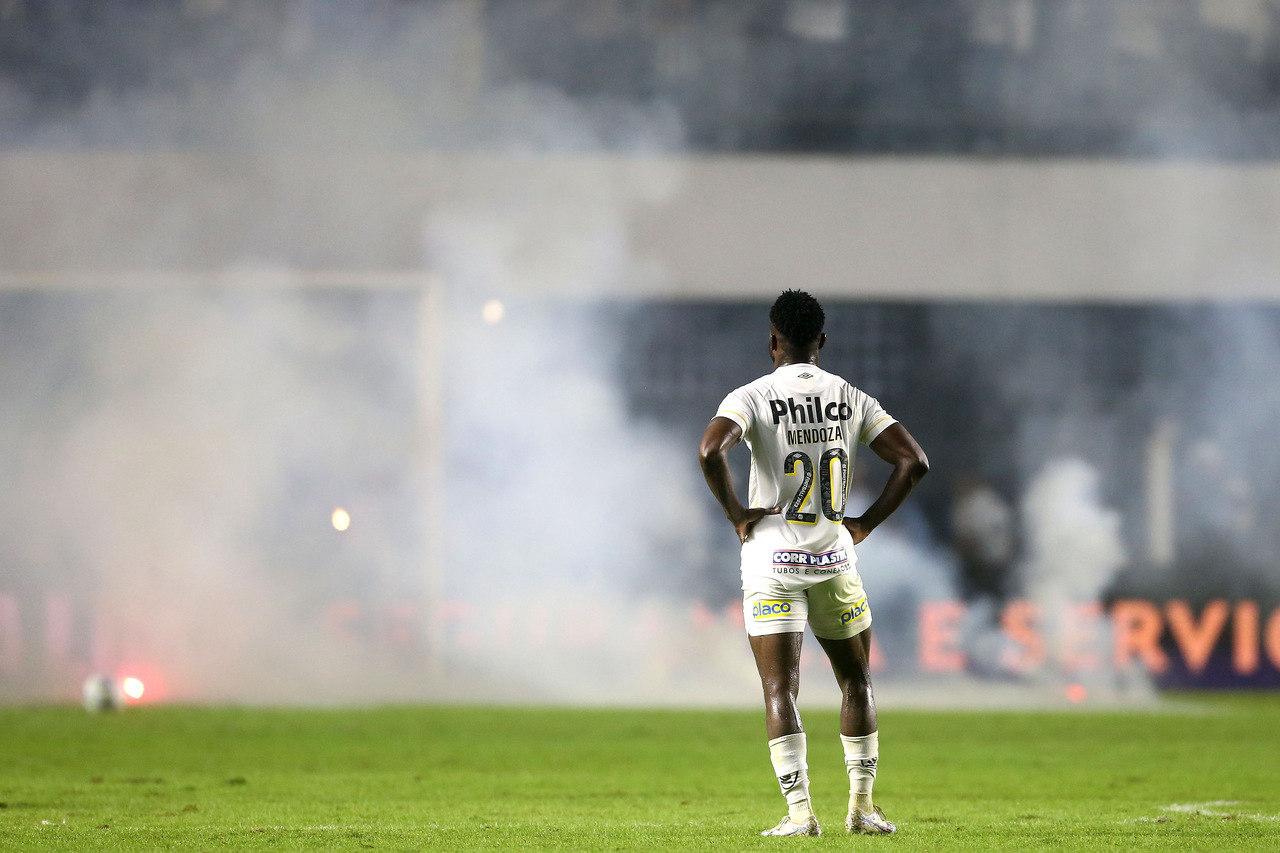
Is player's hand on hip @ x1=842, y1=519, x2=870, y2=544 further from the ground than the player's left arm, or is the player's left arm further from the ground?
the player's left arm

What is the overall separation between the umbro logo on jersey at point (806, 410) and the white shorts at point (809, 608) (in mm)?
452

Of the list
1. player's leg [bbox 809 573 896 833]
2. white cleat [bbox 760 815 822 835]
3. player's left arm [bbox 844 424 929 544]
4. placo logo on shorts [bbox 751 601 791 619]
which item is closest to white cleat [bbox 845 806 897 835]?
player's leg [bbox 809 573 896 833]

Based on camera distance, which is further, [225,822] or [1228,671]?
[1228,671]

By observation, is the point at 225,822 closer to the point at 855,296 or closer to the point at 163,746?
the point at 163,746

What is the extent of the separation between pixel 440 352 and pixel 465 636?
243 centimetres

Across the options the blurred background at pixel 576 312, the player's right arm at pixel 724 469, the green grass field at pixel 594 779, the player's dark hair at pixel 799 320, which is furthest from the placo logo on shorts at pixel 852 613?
the blurred background at pixel 576 312

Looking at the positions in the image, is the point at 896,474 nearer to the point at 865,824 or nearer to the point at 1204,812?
the point at 865,824

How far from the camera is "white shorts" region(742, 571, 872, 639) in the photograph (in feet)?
14.6

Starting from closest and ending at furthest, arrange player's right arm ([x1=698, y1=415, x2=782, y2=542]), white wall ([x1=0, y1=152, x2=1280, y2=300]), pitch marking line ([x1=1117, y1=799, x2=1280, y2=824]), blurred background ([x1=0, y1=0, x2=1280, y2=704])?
player's right arm ([x1=698, y1=415, x2=782, y2=542]), pitch marking line ([x1=1117, y1=799, x2=1280, y2=824]), blurred background ([x1=0, y1=0, x2=1280, y2=704]), white wall ([x1=0, y1=152, x2=1280, y2=300])

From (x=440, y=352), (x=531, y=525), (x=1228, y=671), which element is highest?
(x=440, y=352)

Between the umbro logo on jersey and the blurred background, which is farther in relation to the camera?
the blurred background

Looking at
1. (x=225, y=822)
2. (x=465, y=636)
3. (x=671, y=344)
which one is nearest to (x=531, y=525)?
(x=465, y=636)

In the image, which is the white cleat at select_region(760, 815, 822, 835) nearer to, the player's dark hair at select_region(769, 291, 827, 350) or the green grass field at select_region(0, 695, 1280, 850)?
the green grass field at select_region(0, 695, 1280, 850)

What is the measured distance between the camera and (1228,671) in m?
12.4
